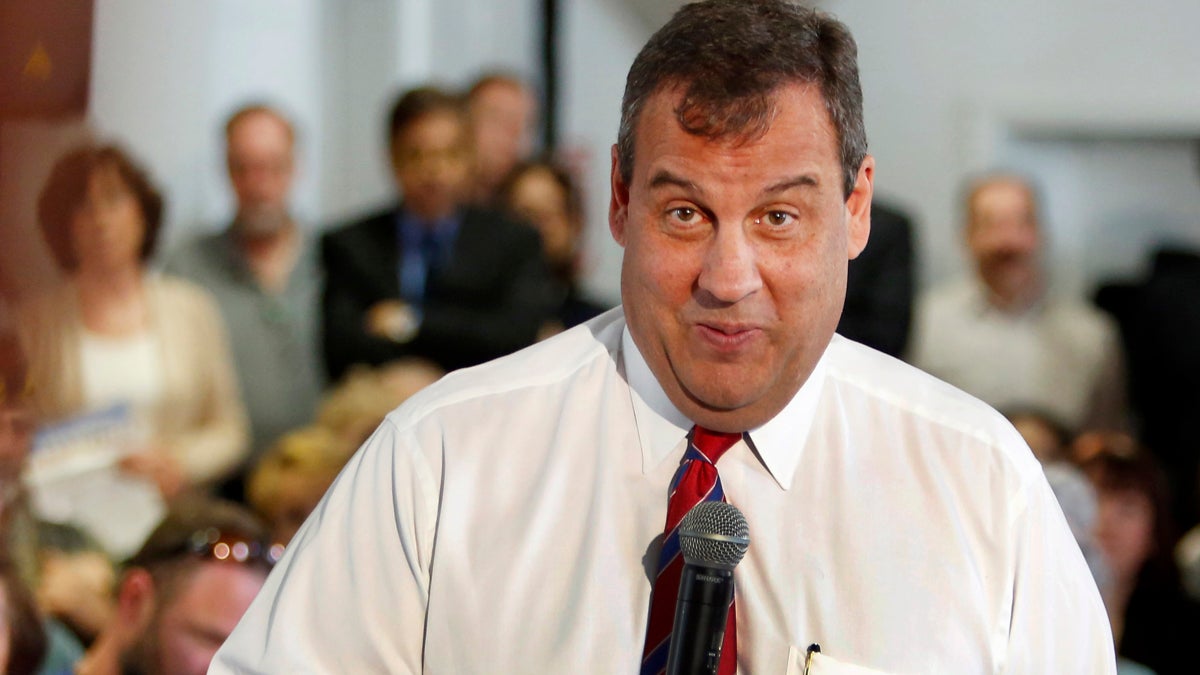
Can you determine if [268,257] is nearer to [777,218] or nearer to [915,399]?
[915,399]

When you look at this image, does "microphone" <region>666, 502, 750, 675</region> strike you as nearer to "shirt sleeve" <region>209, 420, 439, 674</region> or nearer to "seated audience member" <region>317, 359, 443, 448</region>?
"shirt sleeve" <region>209, 420, 439, 674</region>

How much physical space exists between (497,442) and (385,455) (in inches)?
5.2

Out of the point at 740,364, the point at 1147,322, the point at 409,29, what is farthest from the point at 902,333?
the point at 409,29

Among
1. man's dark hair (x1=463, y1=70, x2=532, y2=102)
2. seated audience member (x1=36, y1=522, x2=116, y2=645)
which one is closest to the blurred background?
man's dark hair (x1=463, y1=70, x2=532, y2=102)

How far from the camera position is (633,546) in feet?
6.01

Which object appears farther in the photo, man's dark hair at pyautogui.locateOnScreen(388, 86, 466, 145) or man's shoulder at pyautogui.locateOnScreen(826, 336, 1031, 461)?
man's dark hair at pyautogui.locateOnScreen(388, 86, 466, 145)

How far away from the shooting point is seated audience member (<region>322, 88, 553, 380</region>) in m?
4.28

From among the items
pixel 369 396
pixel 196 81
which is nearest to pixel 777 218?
pixel 369 396

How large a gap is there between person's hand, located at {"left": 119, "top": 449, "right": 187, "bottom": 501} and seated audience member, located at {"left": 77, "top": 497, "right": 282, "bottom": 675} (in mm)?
803

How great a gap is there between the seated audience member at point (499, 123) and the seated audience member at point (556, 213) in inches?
6.0

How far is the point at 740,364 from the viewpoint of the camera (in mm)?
1733

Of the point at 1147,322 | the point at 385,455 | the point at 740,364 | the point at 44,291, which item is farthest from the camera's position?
the point at 1147,322

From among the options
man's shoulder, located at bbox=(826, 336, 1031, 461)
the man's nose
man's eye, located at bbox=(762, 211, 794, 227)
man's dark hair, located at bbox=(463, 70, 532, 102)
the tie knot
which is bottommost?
the tie knot

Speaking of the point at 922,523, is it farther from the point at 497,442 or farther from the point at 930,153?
the point at 930,153
